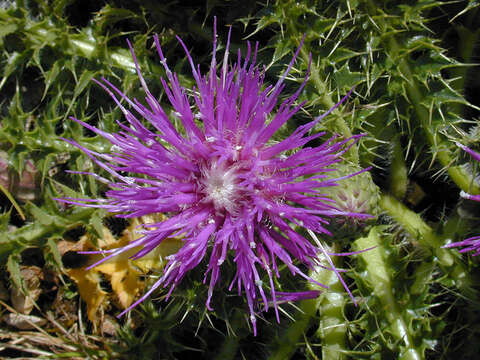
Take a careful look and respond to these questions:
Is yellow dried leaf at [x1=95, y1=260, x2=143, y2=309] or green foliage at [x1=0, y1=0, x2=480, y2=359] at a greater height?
green foliage at [x1=0, y1=0, x2=480, y2=359]

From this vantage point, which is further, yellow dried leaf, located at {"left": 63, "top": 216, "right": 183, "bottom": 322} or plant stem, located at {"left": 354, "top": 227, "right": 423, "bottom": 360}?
yellow dried leaf, located at {"left": 63, "top": 216, "right": 183, "bottom": 322}

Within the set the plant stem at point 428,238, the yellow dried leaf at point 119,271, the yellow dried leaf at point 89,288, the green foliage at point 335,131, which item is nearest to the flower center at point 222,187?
the green foliage at point 335,131

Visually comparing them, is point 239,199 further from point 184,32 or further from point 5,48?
point 5,48

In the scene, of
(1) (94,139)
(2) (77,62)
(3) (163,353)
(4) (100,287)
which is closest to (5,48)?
(2) (77,62)

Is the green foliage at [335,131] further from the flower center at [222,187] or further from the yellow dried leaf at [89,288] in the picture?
the flower center at [222,187]

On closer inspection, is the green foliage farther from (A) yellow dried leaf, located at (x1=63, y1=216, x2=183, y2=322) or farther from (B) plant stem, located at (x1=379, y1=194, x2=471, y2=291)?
(A) yellow dried leaf, located at (x1=63, y1=216, x2=183, y2=322)

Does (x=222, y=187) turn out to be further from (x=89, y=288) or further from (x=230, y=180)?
(x=89, y=288)

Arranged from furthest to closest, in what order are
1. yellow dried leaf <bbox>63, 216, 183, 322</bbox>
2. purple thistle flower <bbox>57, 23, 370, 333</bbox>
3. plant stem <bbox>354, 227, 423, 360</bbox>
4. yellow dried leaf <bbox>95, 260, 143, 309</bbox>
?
yellow dried leaf <bbox>95, 260, 143, 309</bbox>
yellow dried leaf <bbox>63, 216, 183, 322</bbox>
plant stem <bbox>354, 227, 423, 360</bbox>
purple thistle flower <bbox>57, 23, 370, 333</bbox>

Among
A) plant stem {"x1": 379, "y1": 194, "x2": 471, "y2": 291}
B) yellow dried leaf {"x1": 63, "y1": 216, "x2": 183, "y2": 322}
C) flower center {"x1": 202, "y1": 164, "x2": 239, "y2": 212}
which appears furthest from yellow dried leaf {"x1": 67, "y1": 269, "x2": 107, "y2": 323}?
plant stem {"x1": 379, "y1": 194, "x2": 471, "y2": 291}

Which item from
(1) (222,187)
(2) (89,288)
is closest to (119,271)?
(2) (89,288)
